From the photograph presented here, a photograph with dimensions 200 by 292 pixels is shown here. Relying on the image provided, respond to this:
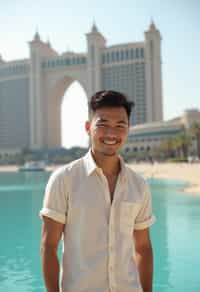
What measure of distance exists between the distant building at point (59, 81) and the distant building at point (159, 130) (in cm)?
827

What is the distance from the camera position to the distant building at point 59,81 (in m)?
112

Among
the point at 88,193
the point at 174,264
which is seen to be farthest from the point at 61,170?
the point at 174,264

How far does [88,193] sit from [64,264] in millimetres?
481

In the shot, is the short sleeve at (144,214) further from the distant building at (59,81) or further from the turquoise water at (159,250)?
the distant building at (59,81)

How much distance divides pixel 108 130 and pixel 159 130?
10135 centimetres

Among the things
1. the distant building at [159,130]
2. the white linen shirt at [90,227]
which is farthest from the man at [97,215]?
the distant building at [159,130]

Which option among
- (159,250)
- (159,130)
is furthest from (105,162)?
(159,130)

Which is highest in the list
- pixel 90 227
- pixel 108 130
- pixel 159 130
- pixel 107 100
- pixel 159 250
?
pixel 159 130

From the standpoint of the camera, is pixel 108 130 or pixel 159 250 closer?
pixel 108 130

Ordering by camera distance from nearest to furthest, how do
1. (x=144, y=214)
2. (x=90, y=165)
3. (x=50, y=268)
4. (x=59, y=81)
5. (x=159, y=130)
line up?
(x=50, y=268), (x=90, y=165), (x=144, y=214), (x=159, y=130), (x=59, y=81)

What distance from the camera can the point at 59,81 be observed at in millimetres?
120875

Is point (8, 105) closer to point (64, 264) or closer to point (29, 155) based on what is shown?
point (29, 155)

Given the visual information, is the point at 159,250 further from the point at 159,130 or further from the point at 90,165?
the point at 159,130

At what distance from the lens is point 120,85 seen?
373 ft
